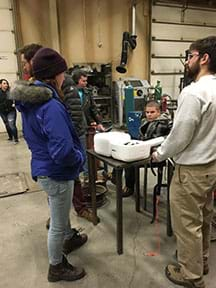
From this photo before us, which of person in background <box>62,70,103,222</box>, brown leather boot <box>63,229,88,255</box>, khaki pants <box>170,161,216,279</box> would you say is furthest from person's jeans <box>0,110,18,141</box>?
khaki pants <box>170,161,216,279</box>

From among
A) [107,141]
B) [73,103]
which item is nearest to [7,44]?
[73,103]

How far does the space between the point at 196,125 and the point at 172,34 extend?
21.3ft

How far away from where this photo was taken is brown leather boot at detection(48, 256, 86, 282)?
161cm

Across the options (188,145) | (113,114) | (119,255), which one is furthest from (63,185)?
(113,114)

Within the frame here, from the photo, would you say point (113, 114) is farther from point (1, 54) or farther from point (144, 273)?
point (144, 273)

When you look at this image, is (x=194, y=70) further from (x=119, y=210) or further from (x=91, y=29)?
(x=91, y=29)

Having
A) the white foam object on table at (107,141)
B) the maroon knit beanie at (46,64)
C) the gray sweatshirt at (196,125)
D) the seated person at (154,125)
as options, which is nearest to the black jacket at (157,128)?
the seated person at (154,125)

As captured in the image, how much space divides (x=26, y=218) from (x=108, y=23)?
17.9 feet

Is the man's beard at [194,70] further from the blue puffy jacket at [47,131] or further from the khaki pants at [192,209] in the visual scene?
the blue puffy jacket at [47,131]

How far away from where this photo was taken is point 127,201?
2.66 metres

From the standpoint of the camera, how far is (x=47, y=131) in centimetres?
125

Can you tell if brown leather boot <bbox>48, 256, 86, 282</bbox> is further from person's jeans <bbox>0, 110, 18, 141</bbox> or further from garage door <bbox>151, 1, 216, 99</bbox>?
garage door <bbox>151, 1, 216, 99</bbox>

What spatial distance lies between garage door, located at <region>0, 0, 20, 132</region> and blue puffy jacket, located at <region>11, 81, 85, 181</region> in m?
4.93

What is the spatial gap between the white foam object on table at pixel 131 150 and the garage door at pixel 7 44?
15.9ft
